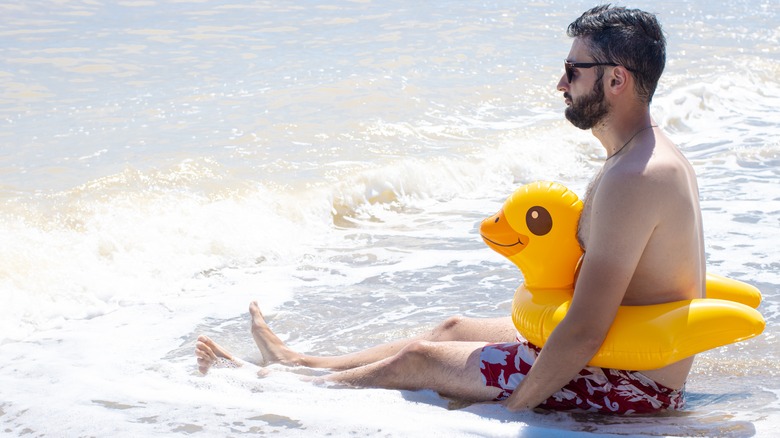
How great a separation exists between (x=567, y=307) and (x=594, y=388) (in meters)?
0.34

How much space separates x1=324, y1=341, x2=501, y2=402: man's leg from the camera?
140 inches

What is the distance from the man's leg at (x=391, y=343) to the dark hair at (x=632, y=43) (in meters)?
1.19

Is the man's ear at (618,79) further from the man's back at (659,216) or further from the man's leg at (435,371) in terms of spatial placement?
the man's leg at (435,371)

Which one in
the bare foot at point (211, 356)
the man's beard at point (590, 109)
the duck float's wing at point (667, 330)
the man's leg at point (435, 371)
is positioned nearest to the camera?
the duck float's wing at point (667, 330)

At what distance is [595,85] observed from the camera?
10.5ft

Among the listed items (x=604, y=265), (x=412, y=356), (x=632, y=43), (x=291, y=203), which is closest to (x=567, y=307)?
(x=604, y=265)

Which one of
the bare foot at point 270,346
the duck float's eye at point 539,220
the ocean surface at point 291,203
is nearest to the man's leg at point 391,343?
the bare foot at point 270,346

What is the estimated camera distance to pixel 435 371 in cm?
365

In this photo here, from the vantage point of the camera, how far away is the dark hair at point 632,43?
3152 mm

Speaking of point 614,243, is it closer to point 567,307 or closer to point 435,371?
point 567,307

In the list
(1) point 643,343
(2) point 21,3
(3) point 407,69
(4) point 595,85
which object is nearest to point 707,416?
(1) point 643,343

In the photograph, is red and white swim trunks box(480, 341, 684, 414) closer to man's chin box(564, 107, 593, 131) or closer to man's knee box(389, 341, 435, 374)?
man's knee box(389, 341, 435, 374)

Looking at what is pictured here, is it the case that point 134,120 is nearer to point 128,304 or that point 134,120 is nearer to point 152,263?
point 152,263

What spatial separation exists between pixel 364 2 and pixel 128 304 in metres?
14.1
